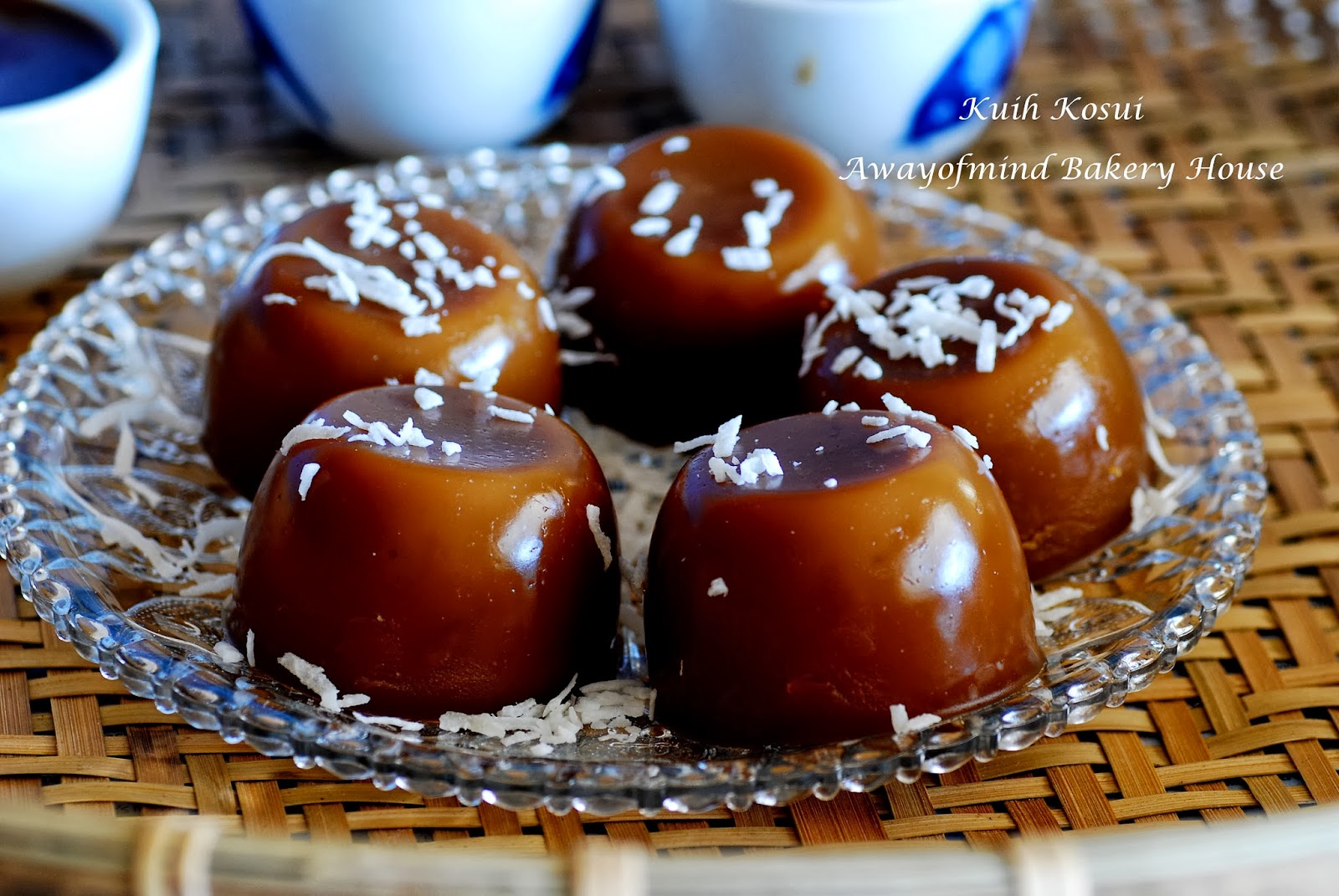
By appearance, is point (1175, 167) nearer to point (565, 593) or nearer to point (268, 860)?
Result: point (565, 593)

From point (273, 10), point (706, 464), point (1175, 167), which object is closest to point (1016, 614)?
point (706, 464)

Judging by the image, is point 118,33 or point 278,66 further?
point 278,66

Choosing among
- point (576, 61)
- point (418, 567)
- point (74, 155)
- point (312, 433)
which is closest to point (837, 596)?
point (418, 567)

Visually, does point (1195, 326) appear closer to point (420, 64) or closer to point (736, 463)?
point (736, 463)

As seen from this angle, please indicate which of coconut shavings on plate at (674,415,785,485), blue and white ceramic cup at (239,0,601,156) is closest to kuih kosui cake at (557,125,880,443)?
coconut shavings on plate at (674,415,785,485)

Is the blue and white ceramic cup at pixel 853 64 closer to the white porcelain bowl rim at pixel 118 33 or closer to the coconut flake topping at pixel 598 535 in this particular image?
the white porcelain bowl rim at pixel 118 33

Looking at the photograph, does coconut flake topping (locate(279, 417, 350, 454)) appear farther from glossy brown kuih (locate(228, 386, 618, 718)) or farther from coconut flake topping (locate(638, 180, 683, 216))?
coconut flake topping (locate(638, 180, 683, 216))

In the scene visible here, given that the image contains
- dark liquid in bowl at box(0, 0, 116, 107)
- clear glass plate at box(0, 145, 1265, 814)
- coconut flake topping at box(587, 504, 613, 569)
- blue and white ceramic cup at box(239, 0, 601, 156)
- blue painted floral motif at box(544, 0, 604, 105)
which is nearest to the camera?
clear glass plate at box(0, 145, 1265, 814)
